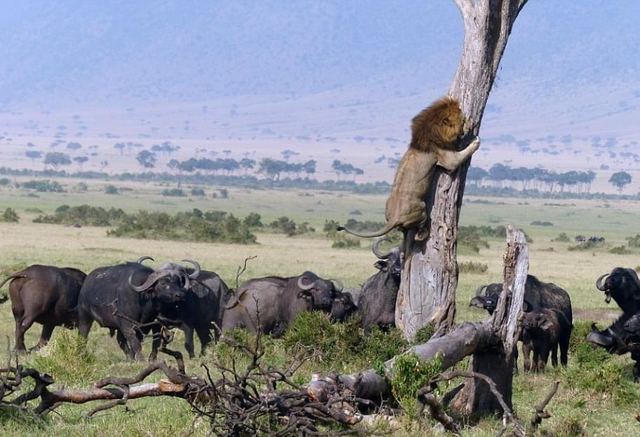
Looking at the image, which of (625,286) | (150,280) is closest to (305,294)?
(150,280)

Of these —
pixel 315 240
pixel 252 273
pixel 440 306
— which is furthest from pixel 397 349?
pixel 315 240

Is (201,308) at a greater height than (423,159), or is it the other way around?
(423,159)

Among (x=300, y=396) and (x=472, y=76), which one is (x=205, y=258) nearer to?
(x=472, y=76)

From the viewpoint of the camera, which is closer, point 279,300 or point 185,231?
point 279,300

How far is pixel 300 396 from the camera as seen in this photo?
7.34 meters

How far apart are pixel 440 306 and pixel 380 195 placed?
379 feet

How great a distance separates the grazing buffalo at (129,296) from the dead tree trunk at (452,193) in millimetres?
4430

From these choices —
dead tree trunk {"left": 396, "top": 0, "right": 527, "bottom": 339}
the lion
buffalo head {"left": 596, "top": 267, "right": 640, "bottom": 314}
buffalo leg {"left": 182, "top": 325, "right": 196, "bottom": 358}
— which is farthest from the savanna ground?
the lion

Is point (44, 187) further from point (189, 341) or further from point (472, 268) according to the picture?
point (189, 341)

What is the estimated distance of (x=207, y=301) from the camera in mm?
16047

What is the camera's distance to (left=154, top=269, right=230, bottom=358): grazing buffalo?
49.9 ft

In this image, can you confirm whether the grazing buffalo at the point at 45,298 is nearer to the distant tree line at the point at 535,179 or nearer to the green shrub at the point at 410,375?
the green shrub at the point at 410,375

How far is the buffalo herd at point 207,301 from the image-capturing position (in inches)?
552

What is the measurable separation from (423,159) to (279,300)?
217 inches
